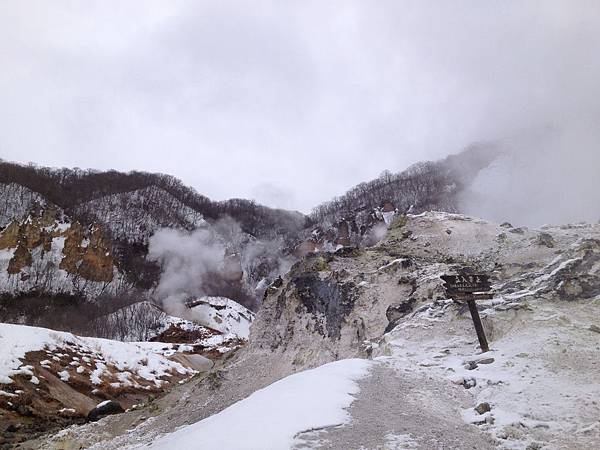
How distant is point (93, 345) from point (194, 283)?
180 ft

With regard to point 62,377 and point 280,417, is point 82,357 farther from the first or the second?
point 280,417

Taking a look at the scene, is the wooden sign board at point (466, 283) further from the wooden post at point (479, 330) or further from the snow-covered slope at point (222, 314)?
the snow-covered slope at point (222, 314)

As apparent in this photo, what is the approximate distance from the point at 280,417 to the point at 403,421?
245 cm

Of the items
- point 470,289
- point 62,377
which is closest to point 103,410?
point 62,377

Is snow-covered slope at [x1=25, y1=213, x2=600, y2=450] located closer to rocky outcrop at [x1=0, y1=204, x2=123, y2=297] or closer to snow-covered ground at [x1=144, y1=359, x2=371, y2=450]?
snow-covered ground at [x1=144, y1=359, x2=371, y2=450]

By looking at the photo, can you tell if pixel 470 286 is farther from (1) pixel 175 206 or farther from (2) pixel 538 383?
(1) pixel 175 206

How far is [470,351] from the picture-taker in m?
12.9

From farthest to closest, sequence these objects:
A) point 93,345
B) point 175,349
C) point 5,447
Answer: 1. point 175,349
2. point 93,345
3. point 5,447

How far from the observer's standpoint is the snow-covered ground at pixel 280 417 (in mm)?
6285

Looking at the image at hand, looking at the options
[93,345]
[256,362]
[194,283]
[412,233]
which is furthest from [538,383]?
[194,283]

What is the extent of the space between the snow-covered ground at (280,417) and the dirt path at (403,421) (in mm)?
253

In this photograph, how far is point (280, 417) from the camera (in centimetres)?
718

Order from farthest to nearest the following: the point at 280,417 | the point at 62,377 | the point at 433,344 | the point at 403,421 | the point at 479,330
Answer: the point at 62,377
the point at 433,344
the point at 479,330
the point at 403,421
the point at 280,417

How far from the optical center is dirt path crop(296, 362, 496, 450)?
679 cm
